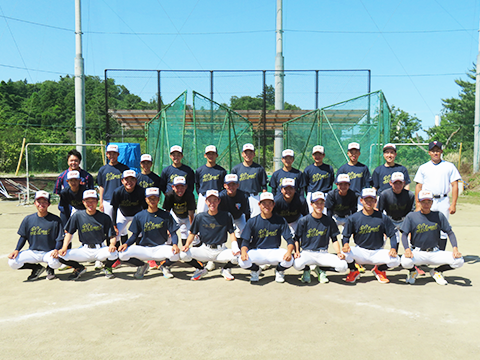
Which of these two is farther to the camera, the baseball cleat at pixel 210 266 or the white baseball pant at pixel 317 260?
the baseball cleat at pixel 210 266

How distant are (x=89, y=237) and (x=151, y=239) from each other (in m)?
0.84

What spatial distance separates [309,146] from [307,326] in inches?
277

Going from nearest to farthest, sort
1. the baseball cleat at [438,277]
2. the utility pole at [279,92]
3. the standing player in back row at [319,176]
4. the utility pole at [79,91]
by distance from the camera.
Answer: the baseball cleat at [438,277], the standing player in back row at [319,176], the utility pole at [79,91], the utility pole at [279,92]

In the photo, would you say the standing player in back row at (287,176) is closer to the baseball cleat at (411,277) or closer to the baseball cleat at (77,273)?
the baseball cleat at (411,277)

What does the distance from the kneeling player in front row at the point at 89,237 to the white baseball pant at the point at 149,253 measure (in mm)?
147

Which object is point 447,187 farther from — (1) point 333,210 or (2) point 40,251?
(2) point 40,251

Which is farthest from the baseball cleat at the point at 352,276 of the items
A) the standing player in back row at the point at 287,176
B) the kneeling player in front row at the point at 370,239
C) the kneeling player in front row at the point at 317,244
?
the standing player in back row at the point at 287,176

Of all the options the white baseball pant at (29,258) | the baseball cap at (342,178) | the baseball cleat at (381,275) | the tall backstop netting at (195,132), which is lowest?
the baseball cleat at (381,275)

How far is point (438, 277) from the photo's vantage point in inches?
192

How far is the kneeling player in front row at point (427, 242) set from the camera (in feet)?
15.9

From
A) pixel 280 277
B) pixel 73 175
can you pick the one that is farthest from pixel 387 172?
pixel 73 175

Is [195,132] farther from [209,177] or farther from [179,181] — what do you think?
[179,181]

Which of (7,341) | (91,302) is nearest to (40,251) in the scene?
(91,302)

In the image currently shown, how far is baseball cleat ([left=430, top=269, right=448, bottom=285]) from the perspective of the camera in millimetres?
4809
